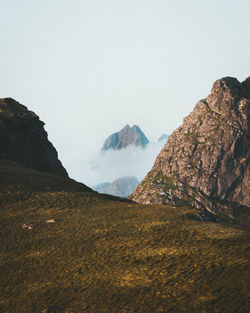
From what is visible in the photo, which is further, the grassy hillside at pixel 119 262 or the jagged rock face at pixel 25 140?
the jagged rock face at pixel 25 140

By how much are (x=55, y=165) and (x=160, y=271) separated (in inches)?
4677

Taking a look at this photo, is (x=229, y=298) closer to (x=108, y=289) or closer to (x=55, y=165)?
(x=108, y=289)

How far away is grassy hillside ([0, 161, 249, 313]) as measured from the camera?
96.6 feet

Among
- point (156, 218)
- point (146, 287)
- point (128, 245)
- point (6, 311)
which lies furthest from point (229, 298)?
point (156, 218)

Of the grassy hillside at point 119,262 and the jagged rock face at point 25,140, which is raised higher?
the jagged rock face at point 25,140

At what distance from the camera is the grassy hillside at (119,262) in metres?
29.4

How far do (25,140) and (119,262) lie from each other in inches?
4493

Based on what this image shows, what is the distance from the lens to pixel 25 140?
143 metres

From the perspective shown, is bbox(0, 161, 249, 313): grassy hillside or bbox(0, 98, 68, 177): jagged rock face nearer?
bbox(0, 161, 249, 313): grassy hillside

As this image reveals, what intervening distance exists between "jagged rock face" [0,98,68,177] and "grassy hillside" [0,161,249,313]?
73.6 m

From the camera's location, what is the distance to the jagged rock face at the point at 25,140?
133125mm

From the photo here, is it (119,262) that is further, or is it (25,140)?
(25,140)

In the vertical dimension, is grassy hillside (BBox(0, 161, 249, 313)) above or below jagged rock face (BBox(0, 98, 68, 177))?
below

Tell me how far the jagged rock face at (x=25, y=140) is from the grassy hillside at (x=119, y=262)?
73637mm
